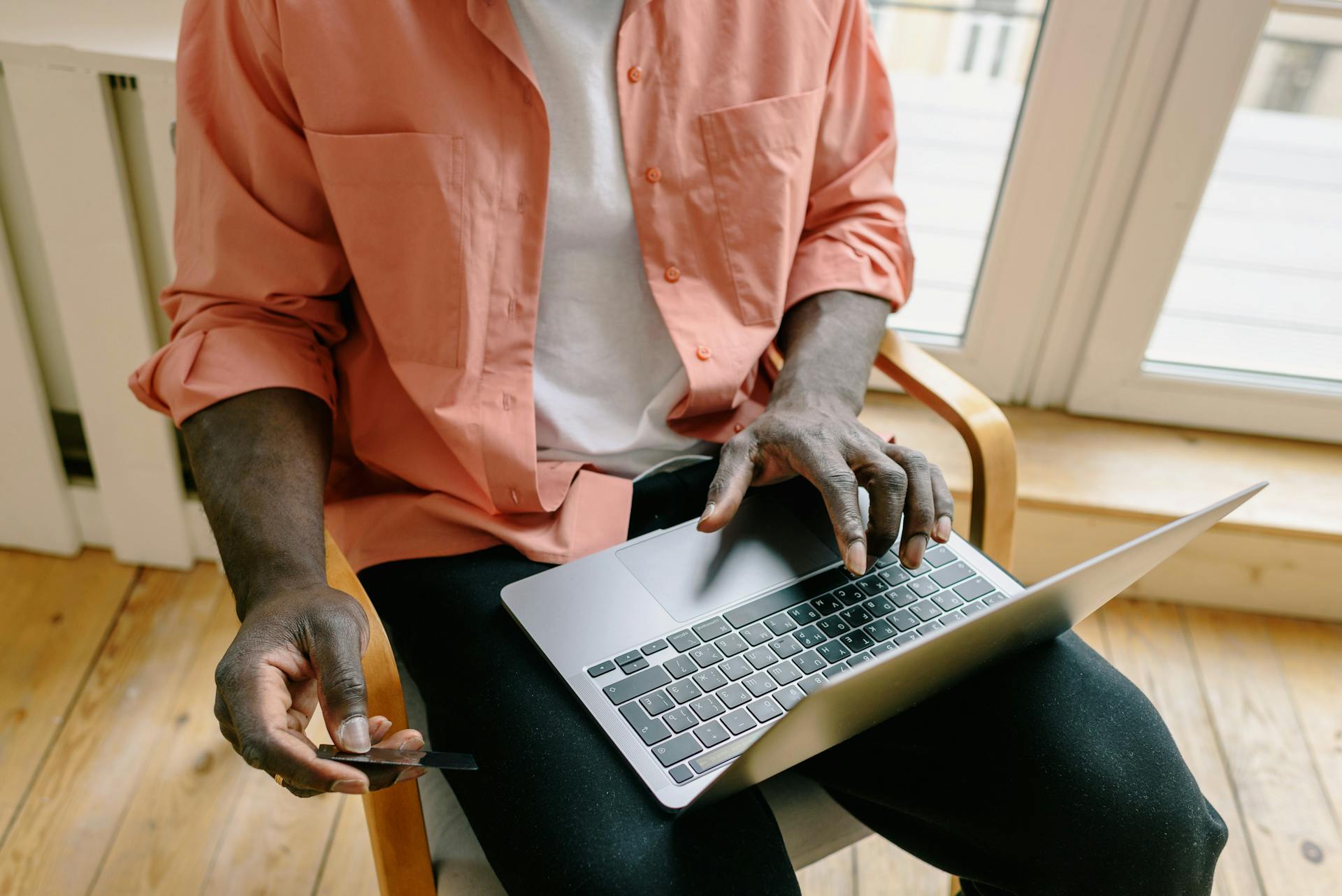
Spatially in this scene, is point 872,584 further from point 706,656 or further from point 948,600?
point 706,656

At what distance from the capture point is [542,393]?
104cm

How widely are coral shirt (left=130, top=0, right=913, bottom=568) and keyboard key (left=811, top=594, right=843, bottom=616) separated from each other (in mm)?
212

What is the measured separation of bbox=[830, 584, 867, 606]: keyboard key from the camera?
36.2 inches

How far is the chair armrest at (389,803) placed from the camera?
2.65 feet

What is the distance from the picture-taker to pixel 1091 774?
832mm

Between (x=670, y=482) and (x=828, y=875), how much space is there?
65cm

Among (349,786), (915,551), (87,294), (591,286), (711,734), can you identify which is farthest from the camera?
(87,294)

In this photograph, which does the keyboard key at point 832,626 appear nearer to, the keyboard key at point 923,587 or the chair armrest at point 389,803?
the keyboard key at point 923,587

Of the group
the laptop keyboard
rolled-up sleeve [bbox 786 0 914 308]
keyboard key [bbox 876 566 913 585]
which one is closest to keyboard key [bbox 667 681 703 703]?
the laptop keyboard

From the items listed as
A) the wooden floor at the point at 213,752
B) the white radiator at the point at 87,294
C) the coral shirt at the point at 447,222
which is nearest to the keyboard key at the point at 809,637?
the coral shirt at the point at 447,222

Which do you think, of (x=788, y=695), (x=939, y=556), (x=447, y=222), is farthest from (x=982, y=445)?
(x=447, y=222)

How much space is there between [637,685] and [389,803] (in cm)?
21

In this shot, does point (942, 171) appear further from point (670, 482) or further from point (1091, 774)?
point (1091, 774)

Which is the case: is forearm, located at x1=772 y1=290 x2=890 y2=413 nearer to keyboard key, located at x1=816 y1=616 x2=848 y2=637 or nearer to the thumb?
keyboard key, located at x1=816 y1=616 x2=848 y2=637
